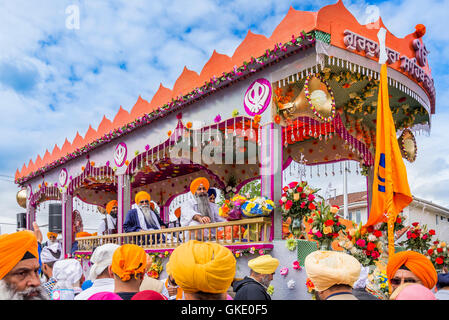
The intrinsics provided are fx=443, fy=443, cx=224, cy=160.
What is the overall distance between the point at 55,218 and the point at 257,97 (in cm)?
854

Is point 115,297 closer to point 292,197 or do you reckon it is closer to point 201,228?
point 292,197

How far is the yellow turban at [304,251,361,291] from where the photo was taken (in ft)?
8.46

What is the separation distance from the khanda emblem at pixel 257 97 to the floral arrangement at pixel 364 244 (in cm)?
244

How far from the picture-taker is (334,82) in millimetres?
7930

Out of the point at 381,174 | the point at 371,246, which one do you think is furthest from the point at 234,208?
the point at 381,174

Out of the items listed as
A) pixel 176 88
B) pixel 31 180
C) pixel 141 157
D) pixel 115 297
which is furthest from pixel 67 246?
pixel 115 297

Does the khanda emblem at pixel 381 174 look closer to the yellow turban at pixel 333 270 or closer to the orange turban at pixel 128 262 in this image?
the yellow turban at pixel 333 270

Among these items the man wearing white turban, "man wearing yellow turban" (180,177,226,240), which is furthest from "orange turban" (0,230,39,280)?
"man wearing yellow turban" (180,177,226,240)

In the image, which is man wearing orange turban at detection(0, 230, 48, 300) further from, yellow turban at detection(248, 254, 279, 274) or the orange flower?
the orange flower

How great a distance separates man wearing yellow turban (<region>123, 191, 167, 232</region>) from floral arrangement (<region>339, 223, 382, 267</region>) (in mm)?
4977

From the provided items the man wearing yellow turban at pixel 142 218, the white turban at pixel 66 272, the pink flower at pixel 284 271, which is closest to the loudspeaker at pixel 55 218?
the man wearing yellow turban at pixel 142 218

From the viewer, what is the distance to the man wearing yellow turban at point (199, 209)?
28.0ft

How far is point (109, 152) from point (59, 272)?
806 centimetres

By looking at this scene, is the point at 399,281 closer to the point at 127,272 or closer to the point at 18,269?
the point at 127,272
